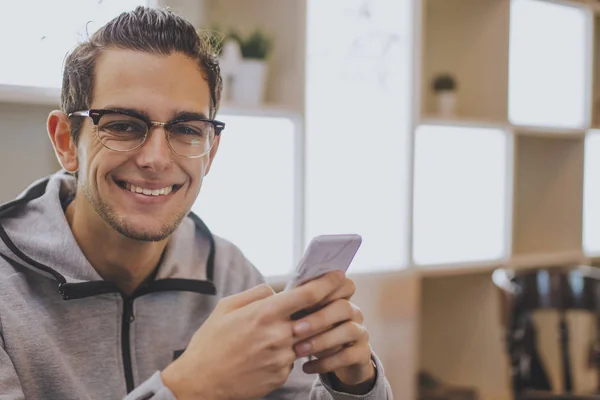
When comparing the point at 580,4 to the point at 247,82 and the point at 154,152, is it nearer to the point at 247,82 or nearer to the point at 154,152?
the point at 247,82

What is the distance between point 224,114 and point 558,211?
2.16 meters

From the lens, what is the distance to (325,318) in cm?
109

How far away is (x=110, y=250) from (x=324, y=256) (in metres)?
0.50

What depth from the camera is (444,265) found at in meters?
2.87

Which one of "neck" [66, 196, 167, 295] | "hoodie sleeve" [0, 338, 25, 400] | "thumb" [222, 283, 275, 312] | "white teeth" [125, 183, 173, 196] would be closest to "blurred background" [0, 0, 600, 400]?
"neck" [66, 196, 167, 295]

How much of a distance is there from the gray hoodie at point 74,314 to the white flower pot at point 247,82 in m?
0.97

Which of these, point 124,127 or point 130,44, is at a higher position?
point 130,44

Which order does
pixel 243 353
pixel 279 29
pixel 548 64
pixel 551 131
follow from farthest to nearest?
pixel 548 64 < pixel 551 131 < pixel 279 29 < pixel 243 353

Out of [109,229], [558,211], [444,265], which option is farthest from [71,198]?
[558,211]

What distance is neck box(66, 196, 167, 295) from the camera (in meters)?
1.31

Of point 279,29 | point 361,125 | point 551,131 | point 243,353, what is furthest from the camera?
point 551,131

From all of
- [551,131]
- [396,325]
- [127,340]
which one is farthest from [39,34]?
[551,131]

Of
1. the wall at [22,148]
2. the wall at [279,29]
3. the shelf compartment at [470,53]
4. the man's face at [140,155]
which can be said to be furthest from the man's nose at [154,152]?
the shelf compartment at [470,53]

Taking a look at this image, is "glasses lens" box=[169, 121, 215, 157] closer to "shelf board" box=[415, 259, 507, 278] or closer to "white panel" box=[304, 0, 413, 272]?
"white panel" box=[304, 0, 413, 272]
